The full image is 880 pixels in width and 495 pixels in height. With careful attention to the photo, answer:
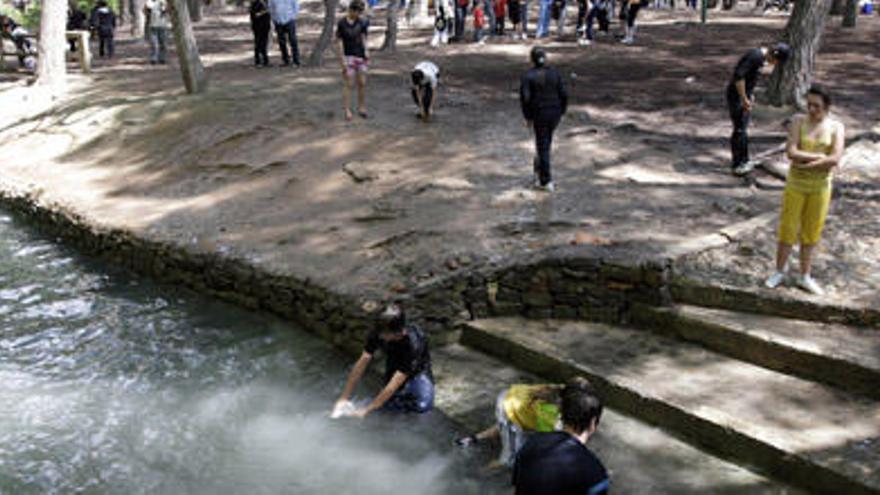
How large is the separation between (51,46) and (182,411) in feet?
49.3

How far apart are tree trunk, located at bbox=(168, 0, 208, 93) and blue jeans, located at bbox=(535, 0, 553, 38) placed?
9.56 m

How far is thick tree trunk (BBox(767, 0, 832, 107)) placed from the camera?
1271 centimetres

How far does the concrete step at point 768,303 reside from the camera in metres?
7.07

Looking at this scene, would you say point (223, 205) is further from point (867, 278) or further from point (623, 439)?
point (867, 278)

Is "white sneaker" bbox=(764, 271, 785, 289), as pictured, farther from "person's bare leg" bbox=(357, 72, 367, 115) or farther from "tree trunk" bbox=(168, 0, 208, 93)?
"tree trunk" bbox=(168, 0, 208, 93)

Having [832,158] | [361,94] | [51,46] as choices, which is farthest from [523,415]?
[51,46]

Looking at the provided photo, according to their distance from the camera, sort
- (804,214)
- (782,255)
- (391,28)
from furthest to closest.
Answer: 1. (391,28)
2. (782,255)
3. (804,214)

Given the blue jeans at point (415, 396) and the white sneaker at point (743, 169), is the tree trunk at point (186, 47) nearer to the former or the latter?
the white sneaker at point (743, 169)

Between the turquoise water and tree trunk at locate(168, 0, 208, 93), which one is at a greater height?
tree trunk at locate(168, 0, 208, 93)

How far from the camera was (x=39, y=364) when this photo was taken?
853cm

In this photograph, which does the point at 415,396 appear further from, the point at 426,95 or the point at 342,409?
the point at 426,95

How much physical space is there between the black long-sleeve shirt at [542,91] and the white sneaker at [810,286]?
12.0 feet

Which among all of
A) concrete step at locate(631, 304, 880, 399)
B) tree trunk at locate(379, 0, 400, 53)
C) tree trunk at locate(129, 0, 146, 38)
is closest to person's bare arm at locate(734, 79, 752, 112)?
concrete step at locate(631, 304, 880, 399)

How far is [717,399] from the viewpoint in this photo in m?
6.42
